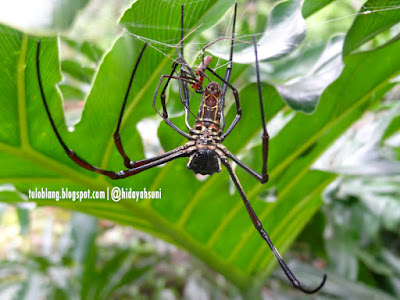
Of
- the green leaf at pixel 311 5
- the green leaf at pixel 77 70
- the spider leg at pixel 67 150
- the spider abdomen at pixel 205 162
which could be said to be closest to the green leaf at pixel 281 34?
the green leaf at pixel 311 5

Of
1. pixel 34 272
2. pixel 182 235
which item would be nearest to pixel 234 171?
pixel 182 235

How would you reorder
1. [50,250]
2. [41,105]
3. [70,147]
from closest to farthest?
1. [41,105]
2. [70,147]
3. [50,250]

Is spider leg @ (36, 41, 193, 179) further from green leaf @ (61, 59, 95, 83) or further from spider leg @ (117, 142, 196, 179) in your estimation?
green leaf @ (61, 59, 95, 83)

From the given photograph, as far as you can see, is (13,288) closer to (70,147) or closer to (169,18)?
(70,147)

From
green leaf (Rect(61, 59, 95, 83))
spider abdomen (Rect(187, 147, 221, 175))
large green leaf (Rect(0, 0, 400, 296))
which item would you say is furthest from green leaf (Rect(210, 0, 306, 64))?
green leaf (Rect(61, 59, 95, 83))

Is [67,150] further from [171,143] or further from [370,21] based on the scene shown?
[370,21]

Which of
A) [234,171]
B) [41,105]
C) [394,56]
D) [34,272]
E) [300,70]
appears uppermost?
[394,56]
